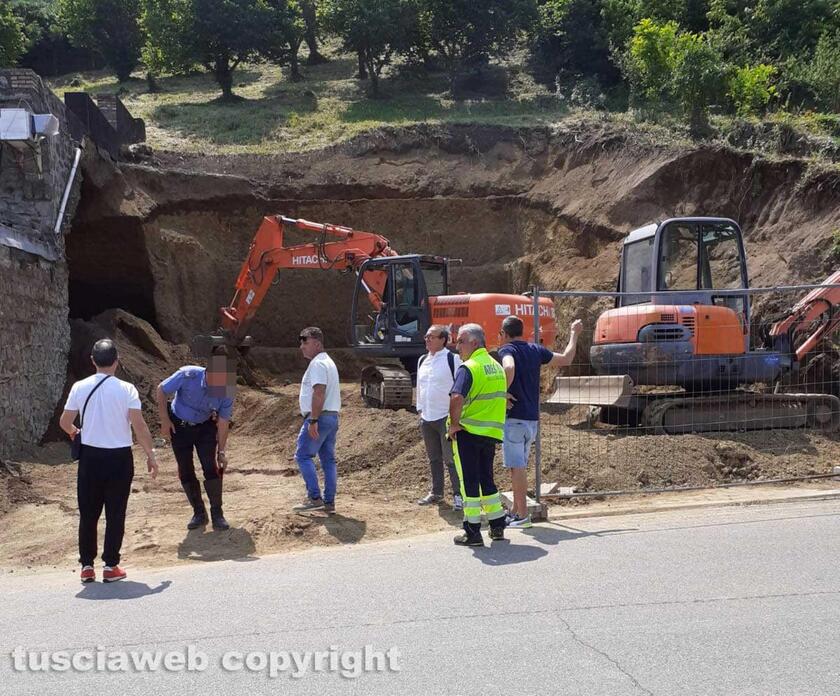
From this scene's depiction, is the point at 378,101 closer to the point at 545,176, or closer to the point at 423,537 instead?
the point at 545,176

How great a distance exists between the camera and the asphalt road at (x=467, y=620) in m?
4.25

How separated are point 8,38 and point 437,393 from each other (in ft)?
127

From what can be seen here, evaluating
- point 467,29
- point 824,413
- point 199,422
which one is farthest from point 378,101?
point 199,422


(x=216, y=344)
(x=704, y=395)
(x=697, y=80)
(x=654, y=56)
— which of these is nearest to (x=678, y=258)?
(x=704, y=395)

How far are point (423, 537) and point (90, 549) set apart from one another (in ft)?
9.32

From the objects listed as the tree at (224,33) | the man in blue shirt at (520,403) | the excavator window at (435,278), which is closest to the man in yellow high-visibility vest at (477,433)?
the man in blue shirt at (520,403)

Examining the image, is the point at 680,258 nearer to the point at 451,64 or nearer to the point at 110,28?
the point at 451,64

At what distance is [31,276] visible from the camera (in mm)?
12883

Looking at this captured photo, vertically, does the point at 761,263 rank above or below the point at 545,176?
below

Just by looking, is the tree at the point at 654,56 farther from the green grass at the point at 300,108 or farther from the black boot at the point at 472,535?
the black boot at the point at 472,535

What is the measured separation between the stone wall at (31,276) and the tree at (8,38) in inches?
1089

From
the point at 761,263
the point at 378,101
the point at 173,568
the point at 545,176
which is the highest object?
the point at 378,101

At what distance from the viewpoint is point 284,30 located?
3916 centimetres

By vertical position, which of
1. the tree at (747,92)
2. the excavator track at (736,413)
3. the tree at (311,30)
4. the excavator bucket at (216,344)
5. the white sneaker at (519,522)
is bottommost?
the white sneaker at (519,522)
